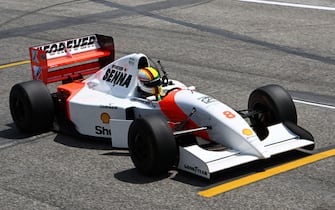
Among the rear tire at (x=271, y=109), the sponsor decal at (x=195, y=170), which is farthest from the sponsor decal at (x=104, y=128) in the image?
Answer: the rear tire at (x=271, y=109)

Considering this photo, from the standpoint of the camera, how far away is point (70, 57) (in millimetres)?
13320

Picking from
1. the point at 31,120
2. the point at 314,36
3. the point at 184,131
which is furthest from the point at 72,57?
the point at 314,36

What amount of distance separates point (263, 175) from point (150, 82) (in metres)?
2.20

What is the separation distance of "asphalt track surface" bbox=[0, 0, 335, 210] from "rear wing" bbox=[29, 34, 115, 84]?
3.33 feet

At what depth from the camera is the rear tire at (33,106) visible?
39.1 feet

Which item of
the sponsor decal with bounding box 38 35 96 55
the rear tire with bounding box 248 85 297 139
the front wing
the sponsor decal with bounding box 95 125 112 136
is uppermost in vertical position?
the sponsor decal with bounding box 38 35 96 55

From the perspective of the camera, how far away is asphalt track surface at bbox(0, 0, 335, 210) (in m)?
9.68

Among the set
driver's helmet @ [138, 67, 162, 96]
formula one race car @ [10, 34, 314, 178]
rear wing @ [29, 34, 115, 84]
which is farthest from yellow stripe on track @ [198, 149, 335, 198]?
rear wing @ [29, 34, 115, 84]

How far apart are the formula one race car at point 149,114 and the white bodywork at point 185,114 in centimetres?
1

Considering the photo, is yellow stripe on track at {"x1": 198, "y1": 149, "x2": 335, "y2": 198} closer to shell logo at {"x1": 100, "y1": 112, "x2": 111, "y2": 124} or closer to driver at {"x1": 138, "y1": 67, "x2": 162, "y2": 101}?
driver at {"x1": 138, "y1": 67, "x2": 162, "y2": 101}

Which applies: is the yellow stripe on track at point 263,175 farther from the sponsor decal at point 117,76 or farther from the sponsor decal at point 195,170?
the sponsor decal at point 117,76

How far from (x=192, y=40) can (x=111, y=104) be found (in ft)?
24.0

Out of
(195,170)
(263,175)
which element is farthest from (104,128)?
(263,175)

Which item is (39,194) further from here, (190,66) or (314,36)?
(314,36)
